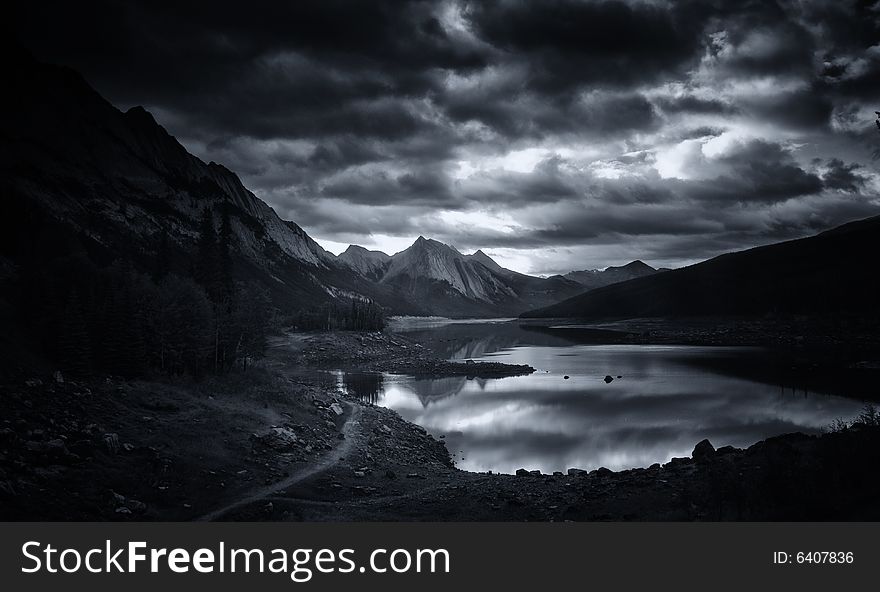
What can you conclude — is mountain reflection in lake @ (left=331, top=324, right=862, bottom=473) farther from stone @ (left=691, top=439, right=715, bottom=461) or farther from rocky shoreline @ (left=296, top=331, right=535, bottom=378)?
rocky shoreline @ (left=296, top=331, right=535, bottom=378)

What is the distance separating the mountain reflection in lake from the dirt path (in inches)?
403

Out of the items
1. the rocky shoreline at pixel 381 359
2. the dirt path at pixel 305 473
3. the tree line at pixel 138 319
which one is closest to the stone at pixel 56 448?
the dirt path at pixel 305 473

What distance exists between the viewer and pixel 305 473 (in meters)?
31.2

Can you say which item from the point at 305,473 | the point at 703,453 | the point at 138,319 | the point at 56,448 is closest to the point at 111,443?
the point at 56,448

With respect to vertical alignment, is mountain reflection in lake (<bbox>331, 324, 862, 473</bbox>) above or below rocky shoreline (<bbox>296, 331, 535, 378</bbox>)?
below

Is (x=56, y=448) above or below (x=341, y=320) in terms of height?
below

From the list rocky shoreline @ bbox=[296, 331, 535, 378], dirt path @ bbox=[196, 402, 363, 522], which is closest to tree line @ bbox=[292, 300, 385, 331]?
rocky shoreline @ bbox=[296, 331, 535, 378]

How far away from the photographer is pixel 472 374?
102m

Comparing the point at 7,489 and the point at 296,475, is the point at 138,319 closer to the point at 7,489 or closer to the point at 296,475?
the point at 296,475

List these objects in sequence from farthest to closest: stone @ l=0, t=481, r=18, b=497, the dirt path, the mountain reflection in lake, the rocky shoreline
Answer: the rocky shoreline → the mountain reflection in lake → the dirt path → stone @ l=0, t=481, r=18, b=497

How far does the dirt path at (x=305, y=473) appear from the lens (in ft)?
76.5

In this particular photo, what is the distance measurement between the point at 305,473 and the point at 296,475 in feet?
2.43

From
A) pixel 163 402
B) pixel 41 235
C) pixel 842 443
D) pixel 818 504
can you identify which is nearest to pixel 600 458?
pixel 842 443

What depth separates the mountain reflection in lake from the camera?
45.5 m
